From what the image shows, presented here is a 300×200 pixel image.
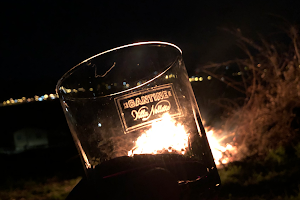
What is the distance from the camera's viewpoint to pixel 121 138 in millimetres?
416

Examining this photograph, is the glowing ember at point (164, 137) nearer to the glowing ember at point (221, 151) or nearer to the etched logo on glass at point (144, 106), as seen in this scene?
the etched logo on glass at point (144, 106)

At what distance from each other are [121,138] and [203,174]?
0.54ft

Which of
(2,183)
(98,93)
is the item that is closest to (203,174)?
(98,93)

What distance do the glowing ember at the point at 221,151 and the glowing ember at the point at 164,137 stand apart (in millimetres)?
1558

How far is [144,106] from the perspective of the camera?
15.3 inches

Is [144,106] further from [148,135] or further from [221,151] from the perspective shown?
[221,151]

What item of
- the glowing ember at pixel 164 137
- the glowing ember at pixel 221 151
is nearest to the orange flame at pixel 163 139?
the glowing ember at pixel 164 137

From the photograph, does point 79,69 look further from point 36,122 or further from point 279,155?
point 36,122

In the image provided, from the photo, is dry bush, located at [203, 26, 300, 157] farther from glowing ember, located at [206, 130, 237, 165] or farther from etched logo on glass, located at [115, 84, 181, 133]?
etched logo on glass, located at [115, 84, 181, 133]

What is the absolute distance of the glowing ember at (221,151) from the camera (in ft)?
6.15

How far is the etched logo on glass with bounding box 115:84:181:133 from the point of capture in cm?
39

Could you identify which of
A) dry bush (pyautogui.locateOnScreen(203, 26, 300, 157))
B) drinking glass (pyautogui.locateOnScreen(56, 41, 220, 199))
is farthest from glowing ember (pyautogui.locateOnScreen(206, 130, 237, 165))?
drinking glass (pyautogui.locateOnScreen(56, 41, 220, 199))

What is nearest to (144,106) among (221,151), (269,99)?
(221,151)

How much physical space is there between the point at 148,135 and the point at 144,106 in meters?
0.06
